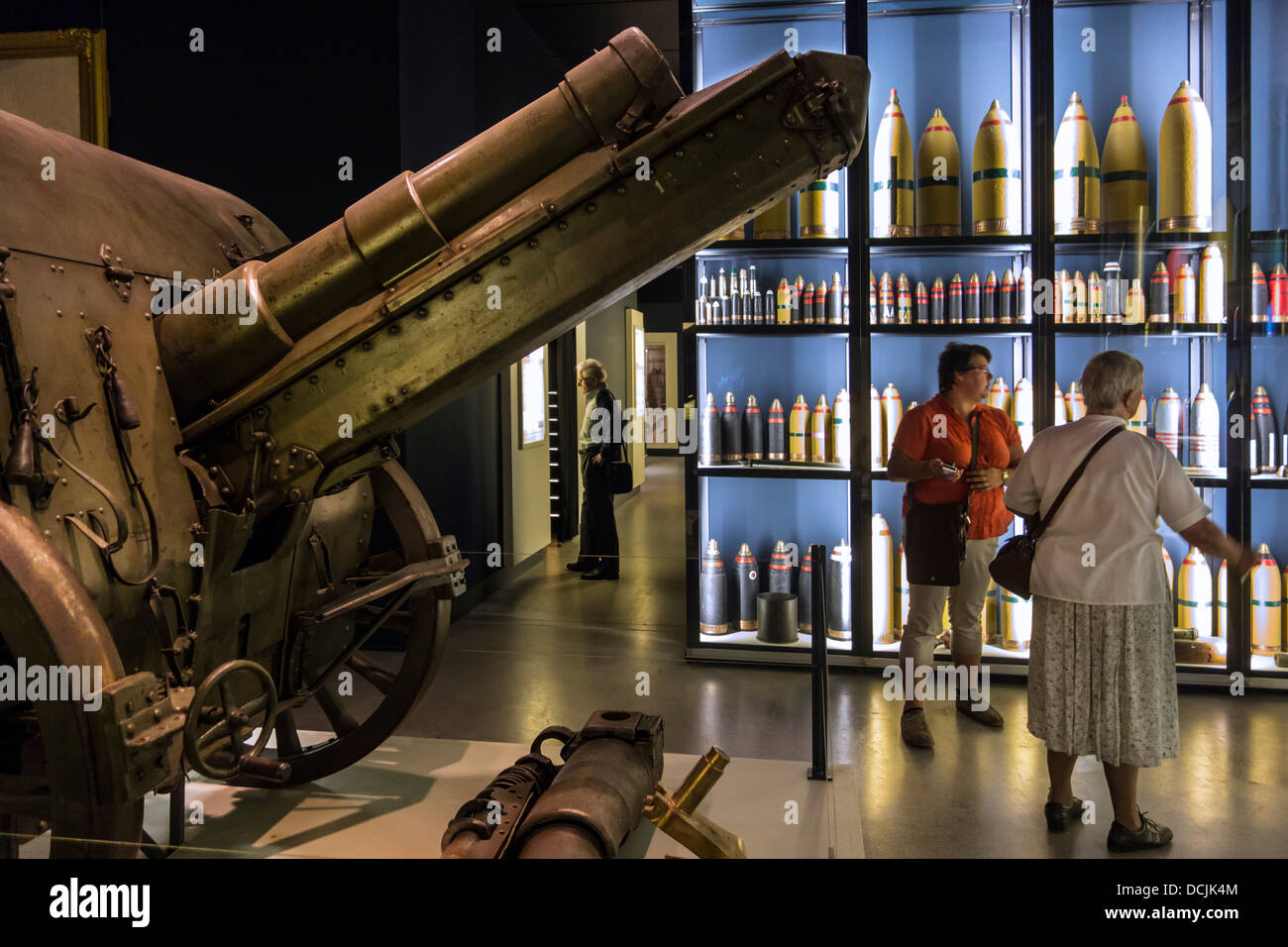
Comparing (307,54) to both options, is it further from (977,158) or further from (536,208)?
(536,208)

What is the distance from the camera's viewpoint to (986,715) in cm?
399

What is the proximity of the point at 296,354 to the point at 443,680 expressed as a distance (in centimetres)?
257

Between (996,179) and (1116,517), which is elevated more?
(996,179)

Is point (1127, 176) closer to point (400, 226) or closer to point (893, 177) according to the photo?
point (893, 177)

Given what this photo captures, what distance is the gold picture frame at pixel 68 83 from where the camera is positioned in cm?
499

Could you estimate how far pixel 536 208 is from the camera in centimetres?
205

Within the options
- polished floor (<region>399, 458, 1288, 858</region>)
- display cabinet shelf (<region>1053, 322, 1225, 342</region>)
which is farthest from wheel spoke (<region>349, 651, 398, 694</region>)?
display cabinet shelf (<region>1053, 322, 1225, 342</region>)

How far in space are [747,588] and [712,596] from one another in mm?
192

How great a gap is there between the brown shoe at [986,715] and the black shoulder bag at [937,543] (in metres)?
0.59

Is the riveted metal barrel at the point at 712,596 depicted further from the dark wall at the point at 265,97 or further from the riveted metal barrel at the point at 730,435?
the dark wall at the point at 265,97

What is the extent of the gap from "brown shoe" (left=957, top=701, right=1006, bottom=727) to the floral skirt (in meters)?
1.10

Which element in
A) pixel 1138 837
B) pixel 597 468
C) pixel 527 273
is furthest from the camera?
pixel 597 468

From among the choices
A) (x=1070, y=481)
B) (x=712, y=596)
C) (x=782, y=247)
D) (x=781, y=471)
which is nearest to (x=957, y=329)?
(x=782, y=247)

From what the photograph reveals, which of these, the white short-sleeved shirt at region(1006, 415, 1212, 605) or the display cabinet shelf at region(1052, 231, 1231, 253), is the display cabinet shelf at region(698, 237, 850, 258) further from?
the white short-sleeved shirt at region(1006, 415, 1212, 605)
